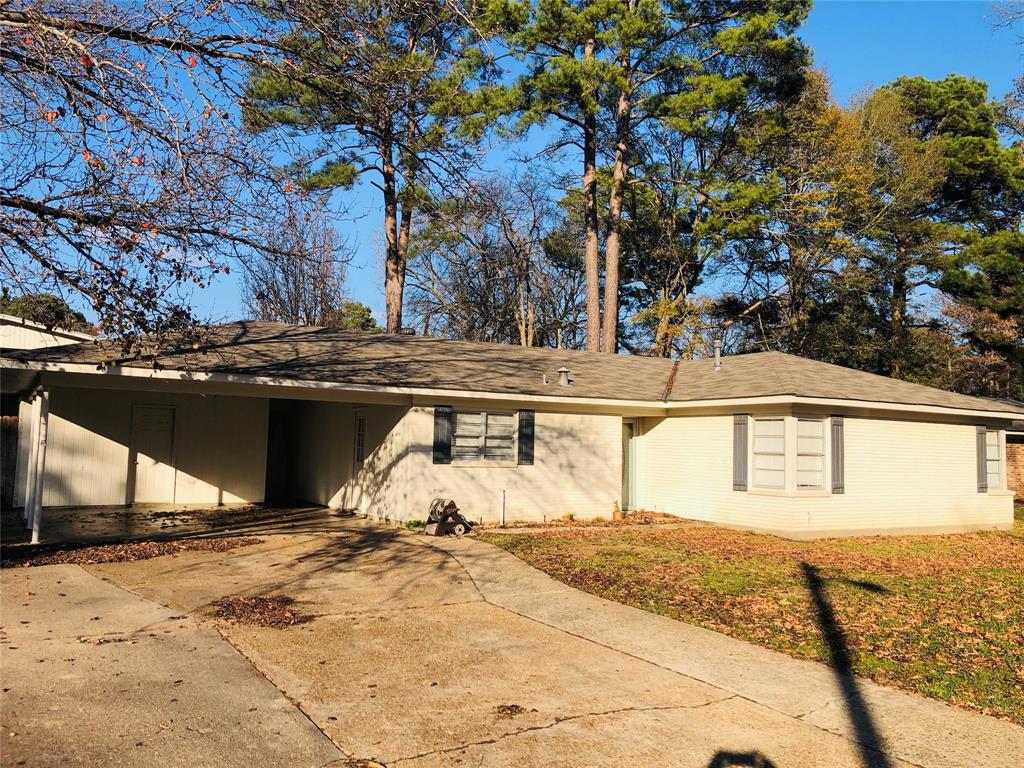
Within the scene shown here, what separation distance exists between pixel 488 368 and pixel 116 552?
8647 millimetres

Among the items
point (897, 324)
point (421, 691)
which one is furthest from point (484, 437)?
point (897, 324)

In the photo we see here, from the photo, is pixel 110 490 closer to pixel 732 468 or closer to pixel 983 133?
pixel 732 468

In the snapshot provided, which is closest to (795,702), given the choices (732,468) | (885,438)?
(732,468)

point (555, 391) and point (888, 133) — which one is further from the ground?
point (888, 133)

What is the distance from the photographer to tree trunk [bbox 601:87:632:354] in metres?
A: 28.4

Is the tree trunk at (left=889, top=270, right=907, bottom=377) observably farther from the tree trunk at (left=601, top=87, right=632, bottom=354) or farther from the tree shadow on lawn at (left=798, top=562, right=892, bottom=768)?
the tree shadow on lawn at (left=798, top=562, right=892, bottom=768)

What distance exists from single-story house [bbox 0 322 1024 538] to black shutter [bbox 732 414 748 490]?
40 millimetres

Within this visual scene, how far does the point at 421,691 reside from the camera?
606 cm

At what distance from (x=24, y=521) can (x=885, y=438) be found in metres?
16.9

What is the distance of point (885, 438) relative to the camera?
16.6 meters

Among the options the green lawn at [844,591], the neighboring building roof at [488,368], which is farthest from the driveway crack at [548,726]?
the neighboring building roof at [488,368]

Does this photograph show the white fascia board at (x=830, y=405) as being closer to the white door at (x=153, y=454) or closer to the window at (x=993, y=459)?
the window at (x=993, y=459)

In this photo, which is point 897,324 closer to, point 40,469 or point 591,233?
point 591,233

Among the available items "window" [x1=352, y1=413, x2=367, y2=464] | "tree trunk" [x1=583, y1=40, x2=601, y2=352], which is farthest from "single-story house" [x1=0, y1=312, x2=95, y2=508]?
"tree trunk" [x1=583, y1=40, x2=601, y2=352]
